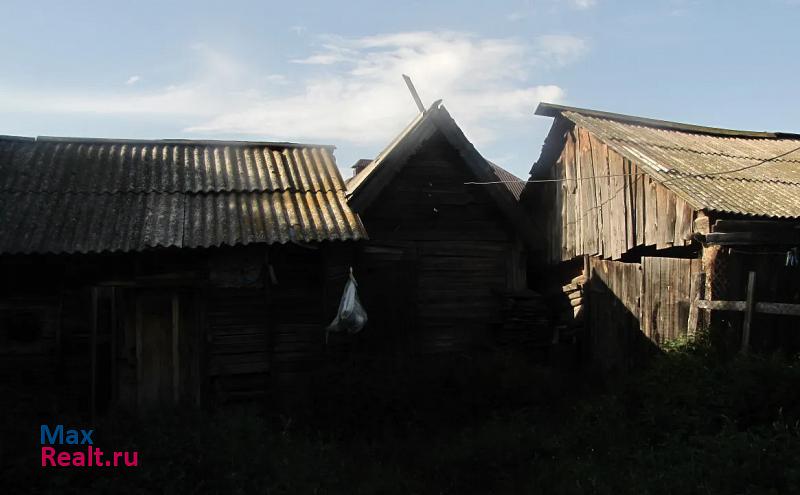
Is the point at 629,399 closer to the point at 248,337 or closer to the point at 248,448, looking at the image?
the point at 248,448

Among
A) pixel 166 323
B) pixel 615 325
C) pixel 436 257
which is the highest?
pixel 436 257

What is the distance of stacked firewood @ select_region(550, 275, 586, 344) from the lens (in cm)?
1192

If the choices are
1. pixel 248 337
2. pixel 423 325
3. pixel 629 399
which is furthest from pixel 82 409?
pixel 629 399

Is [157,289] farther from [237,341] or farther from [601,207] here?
[601,207]

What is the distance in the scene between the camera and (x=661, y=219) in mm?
10133

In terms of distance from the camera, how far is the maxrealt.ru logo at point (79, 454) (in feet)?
21.6

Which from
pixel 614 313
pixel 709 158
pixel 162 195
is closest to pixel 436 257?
pixel 614 313

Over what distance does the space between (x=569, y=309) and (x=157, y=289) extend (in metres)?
7.73

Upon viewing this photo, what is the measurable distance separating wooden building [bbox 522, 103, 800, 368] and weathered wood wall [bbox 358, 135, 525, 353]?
3.85 ft

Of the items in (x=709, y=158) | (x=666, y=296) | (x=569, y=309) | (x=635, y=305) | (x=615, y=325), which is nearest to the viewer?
(x=666, y=296)

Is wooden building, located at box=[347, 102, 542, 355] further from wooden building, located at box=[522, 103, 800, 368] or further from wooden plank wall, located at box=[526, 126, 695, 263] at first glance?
wooden plank wall, located at box=[526, 126, 695, 263]

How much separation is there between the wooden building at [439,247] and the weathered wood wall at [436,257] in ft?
0.06

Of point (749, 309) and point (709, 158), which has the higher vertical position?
point (709, 158)

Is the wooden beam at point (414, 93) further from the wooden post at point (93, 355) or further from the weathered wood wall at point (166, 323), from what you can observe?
the wooden post at point (93, 355)
